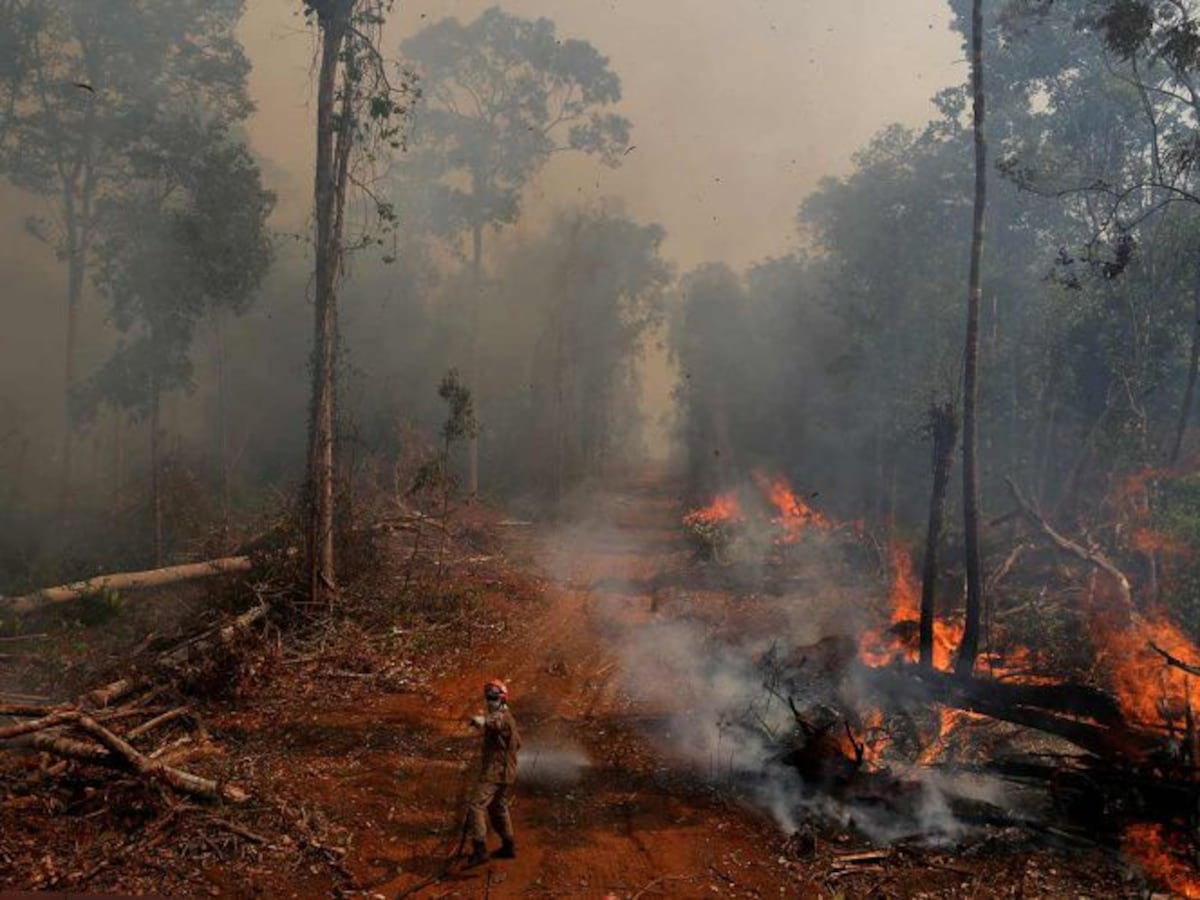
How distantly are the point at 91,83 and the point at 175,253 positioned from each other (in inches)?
288

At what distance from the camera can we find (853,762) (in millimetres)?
9969

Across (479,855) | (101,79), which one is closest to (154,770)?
(479,855)

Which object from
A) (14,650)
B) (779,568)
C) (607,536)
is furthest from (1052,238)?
(14,650)

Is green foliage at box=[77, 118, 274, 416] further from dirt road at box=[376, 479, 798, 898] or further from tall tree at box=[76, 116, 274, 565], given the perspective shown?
dirt road at box=[376, 479, 798, 898]

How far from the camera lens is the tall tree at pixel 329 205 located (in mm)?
14703

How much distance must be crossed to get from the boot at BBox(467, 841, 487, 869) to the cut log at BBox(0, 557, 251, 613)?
359 inches

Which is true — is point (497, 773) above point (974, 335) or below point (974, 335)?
below

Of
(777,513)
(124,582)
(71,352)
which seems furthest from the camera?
(777,513)

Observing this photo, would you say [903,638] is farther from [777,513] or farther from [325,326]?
[777,513]

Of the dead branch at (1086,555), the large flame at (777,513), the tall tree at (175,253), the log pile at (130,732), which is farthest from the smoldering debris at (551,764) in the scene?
the tall tree at (175,253)

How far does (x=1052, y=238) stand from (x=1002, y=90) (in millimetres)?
6296

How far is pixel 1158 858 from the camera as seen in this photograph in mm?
8391

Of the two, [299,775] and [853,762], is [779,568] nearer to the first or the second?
[853,762]

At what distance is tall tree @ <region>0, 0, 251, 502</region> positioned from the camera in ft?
81.4
